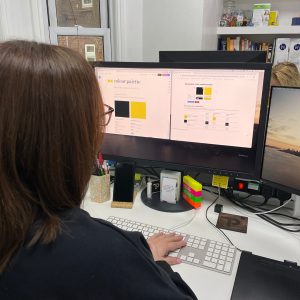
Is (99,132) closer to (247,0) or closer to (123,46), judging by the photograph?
(123,46)

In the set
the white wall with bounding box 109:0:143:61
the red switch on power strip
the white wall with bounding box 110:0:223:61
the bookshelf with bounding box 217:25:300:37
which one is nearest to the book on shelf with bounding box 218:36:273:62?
the bookshelf with bounding box 217:25:300:37

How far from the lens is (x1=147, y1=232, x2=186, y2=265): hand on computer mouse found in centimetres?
90

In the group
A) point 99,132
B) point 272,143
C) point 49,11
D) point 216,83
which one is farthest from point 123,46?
point 99,132

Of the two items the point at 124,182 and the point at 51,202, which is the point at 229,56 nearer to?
the point at 124,182

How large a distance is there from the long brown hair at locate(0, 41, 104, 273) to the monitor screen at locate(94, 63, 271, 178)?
1.70 ft

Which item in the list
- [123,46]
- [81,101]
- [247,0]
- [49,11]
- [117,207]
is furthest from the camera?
[247,0]

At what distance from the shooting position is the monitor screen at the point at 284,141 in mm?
957

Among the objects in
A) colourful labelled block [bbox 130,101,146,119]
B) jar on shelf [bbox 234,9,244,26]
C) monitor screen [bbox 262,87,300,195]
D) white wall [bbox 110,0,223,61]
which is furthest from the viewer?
jar on shelf [bbox 234,9,244,26]

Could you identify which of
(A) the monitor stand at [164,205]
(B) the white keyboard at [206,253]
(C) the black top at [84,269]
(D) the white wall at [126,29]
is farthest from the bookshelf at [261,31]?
(C) the black top at [84,269]

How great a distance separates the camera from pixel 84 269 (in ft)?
1.66

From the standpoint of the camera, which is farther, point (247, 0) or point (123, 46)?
point (247, 0)

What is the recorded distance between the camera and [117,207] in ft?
3.98

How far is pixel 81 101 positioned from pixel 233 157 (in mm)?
705

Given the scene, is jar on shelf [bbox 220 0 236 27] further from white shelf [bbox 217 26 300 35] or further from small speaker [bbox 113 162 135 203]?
small speaker [bbox 113 162 135 203]
